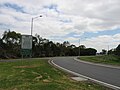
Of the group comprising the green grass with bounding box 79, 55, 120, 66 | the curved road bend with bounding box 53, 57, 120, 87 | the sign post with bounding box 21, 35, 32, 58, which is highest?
the sign post with bounding box 21, 35, 32, 58

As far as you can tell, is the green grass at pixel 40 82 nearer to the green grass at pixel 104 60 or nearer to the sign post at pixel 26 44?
the sign post at pixel 26 44

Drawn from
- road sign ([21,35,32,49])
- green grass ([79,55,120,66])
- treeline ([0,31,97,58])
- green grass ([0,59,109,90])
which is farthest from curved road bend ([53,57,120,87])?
treeline ([0,31,97,58])

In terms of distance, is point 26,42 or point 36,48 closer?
point 26,42

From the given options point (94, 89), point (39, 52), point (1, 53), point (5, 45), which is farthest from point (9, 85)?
point (39, 52)

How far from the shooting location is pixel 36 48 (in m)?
100

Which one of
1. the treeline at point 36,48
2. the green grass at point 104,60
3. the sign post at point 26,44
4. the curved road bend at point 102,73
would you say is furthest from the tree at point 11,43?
the curved road bend at point 102,73

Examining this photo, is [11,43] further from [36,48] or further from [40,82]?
[40,82]

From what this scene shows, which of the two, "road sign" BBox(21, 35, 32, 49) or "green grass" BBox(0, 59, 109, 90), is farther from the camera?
"road sign" BBox(21, 35, 32, 49)

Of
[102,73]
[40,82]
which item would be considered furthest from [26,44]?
[40,82]

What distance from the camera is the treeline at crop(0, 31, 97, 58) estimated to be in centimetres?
8362

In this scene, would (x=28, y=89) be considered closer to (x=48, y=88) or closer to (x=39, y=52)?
(x=48, y=88)

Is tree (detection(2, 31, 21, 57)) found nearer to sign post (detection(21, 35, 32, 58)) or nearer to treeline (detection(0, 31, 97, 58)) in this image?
treeline (detection(0, 31, 97, 58))

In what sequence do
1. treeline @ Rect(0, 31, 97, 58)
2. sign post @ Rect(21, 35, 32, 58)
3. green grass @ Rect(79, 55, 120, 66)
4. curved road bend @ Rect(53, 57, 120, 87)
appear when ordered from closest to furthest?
curved road bend @ Rect(53, 57, 120, 87)
sign post @ Rect(21, 35, 32, 58)
green grass @ Rect(79, 55, 120, 66)
treeline @ Rect(0, 31, 97, 58)

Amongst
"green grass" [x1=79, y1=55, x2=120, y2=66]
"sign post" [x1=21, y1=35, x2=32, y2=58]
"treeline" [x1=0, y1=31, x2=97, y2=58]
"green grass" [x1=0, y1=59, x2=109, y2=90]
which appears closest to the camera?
"green grass" [x1=0, y1=59, x2=109, y2=90]
